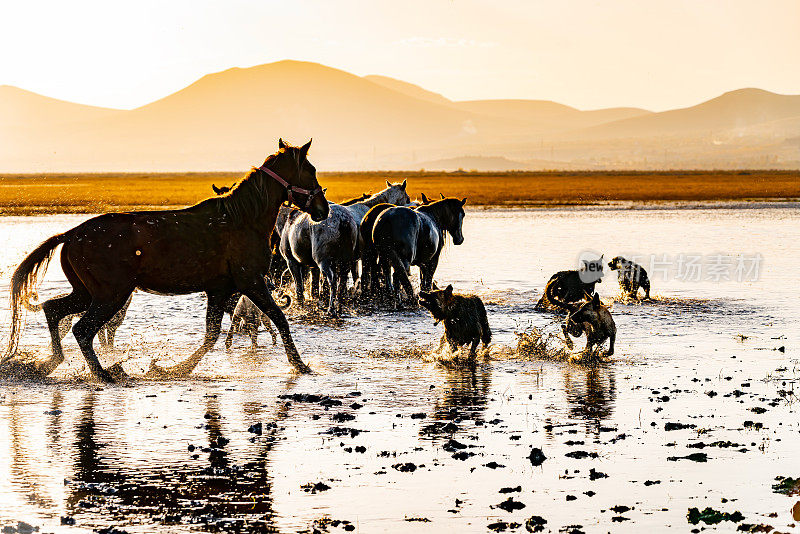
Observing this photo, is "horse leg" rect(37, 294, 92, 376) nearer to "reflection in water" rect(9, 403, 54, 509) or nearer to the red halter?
"reflection in water" rect(9, 403, 54, 509)

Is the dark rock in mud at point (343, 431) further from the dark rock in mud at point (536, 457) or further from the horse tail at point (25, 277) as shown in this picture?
the horse tail at point (25, 277)

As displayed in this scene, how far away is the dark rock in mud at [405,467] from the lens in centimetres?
718

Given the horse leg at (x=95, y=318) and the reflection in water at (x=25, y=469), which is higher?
the horse leg at (x=95, y=318)

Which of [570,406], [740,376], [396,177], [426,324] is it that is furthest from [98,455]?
[396,177]

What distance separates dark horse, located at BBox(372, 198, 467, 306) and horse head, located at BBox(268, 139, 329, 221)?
5114mm

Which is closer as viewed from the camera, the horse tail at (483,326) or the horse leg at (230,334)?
the horse tail at (483,326)

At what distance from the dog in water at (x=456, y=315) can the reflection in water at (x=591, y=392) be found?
1.02 meters

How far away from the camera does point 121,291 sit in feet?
33.2

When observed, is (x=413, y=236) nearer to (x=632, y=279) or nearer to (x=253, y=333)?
(x=632, y=279)

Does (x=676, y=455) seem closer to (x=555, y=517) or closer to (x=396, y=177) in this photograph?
(x=555, y=517)

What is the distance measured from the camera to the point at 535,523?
20.0ft

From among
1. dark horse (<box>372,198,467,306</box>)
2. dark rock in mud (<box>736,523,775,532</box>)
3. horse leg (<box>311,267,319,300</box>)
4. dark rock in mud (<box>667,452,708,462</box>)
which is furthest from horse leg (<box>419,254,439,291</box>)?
dark rock in mud (<box>736,523,775,532</box>)

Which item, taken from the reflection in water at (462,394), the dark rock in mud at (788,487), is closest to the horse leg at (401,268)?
the reflection in water at (462,394)

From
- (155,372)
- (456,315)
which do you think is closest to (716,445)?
(456,315)
